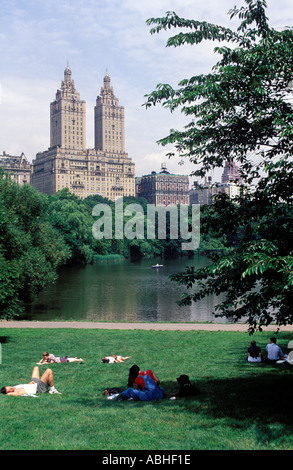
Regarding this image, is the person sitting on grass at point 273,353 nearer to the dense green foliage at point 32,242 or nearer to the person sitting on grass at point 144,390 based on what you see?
the dense green foliage at point 32,242

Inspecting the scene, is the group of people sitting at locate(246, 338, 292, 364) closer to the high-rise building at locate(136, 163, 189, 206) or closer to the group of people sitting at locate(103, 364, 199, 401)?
the group of people sitting at locate(103, 364, 199, 401)

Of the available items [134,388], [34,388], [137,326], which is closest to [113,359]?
[134,388]

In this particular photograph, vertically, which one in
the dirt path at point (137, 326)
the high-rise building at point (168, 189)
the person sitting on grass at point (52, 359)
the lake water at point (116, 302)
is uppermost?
the high-rise building at point (168, 189)

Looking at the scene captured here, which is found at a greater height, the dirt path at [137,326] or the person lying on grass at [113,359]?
the person lying on grass at [113,359]

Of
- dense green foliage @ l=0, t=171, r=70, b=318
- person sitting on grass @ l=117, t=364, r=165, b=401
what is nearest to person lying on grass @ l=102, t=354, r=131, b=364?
person sitting on grass @ l=117, t=364, r=165, b=401

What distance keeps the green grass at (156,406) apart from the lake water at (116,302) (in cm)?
1247

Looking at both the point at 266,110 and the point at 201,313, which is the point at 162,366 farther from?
the point at 201,313

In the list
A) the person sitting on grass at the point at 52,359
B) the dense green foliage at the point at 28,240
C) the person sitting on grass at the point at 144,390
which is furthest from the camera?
the dense green foliage at the point at 28,240

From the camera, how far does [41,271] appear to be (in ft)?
104

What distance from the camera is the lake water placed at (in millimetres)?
31359

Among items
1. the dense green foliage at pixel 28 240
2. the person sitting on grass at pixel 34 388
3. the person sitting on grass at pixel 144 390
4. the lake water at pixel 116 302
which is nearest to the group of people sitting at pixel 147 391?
the person sitting on grass at pixel 144 390

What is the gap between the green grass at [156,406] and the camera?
764 centimetres

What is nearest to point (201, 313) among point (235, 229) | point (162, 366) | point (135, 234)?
point (162, 366)

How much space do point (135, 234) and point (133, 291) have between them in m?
50.2
